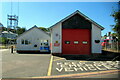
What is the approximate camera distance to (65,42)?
13938mm

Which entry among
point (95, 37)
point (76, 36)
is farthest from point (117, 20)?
point (76, 36)

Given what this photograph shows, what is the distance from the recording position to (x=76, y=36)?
14000 mm

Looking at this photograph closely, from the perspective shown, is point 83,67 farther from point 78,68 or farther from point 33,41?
point 33,41

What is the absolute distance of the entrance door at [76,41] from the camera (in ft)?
45.5

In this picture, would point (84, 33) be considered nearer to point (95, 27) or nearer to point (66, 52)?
point (95, 27)

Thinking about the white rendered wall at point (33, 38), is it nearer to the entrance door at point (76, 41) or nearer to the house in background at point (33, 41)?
the house in background at point (33, 41)

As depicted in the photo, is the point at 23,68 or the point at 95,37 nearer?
the point at 23,68

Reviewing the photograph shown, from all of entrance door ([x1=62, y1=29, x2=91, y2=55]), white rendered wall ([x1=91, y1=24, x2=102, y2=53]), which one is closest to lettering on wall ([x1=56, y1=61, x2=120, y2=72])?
white rendered wall ([x1=91, y1=24, x2=102, y2=53])

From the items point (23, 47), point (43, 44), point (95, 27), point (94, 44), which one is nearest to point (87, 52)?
point (94, 44)

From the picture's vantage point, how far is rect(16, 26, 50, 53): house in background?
1861cm

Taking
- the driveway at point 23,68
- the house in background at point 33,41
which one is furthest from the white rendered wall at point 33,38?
the driveway at point 23,68

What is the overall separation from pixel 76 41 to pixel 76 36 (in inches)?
27.9

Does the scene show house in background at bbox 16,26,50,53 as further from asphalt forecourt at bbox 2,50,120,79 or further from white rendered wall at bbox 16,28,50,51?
asphalt forecourt at bbox 2,50,120,79

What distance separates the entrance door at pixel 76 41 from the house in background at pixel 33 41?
5.63m
